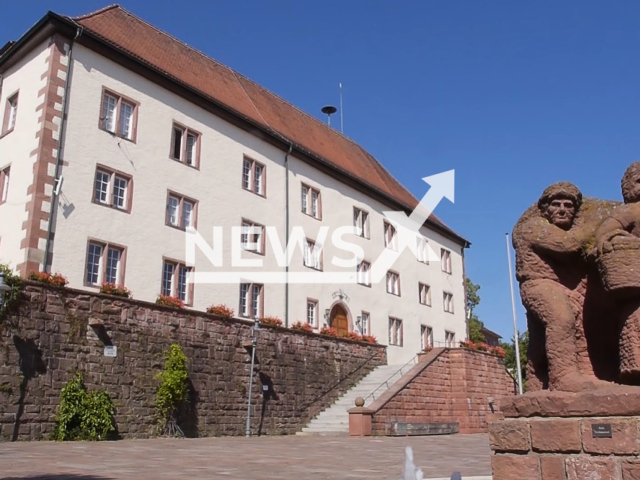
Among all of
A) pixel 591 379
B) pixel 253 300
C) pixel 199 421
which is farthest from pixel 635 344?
pixel 253 300

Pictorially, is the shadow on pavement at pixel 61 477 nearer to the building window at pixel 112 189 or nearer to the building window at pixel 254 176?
the building window at pixel 112 189

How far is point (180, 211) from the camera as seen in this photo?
2155 cm

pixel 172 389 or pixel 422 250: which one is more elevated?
pixel 422 250

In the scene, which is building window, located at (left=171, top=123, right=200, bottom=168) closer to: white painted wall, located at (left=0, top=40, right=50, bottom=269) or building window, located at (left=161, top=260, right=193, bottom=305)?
building window, located at (left=161, top=260, right=193, bottom=305)

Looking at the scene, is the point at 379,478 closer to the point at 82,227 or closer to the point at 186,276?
the point at 82,227

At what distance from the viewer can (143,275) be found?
19734 millimetres

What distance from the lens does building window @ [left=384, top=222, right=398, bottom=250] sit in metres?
33.0

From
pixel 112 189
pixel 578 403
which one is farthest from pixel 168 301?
pixel 578 403

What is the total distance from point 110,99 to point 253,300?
8.34m

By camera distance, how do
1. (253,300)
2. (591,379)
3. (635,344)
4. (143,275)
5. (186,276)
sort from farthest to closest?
(253,300) → (186,276) → (143,275) → (591,379) → (635,344)

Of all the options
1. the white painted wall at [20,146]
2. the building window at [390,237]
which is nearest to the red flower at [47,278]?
the white painted wall at [20,146]

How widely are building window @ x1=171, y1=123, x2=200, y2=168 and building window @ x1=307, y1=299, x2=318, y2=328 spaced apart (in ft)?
24.8

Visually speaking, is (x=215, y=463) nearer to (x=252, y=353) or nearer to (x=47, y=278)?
(x=47, y=278)

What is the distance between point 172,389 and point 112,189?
6161mm
